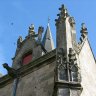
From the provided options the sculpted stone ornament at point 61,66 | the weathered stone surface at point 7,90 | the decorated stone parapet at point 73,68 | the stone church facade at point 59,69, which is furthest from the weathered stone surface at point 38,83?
the decorated stone parapet at point 73,68

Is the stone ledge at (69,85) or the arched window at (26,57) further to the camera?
the arched window at (26,57)

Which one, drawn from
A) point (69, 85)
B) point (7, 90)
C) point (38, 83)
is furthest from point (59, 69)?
point (7, 90)

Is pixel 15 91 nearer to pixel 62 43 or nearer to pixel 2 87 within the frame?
pixel 2 87

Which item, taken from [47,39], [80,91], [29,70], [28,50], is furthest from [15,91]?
[47,39]

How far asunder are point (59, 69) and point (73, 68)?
0.41 metres

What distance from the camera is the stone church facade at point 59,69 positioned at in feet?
29.3

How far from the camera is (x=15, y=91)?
1151cm

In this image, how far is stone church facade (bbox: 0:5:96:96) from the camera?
29.3 feet

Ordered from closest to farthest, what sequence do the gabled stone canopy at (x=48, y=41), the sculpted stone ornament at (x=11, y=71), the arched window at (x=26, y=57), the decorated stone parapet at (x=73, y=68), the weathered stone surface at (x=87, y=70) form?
the decorated stone parapet at (x=73, y=68), the weathered stone surface at (x=87, y=70), the sculpted stone ornament at (x=11, y=71), the arched window at (x=26, y=57), the gabled stone canopy at (x=48, y=41)

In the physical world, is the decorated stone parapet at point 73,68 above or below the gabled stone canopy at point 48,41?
below

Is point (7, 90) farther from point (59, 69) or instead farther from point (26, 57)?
point (59, 69)

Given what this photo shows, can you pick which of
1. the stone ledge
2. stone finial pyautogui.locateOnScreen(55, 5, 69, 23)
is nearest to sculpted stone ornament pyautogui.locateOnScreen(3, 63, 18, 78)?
stone finial pyautogui.locateOnScreen(55, 5, 69, 23)

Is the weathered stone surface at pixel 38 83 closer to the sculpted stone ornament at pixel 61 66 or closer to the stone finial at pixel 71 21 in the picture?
the sculpted stone ornament at pixel 61 66

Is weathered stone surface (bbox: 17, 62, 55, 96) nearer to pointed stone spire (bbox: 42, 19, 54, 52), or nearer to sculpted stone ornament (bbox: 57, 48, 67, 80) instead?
sculpted stone ornament (bbox: 57, 48, 67, 80)
